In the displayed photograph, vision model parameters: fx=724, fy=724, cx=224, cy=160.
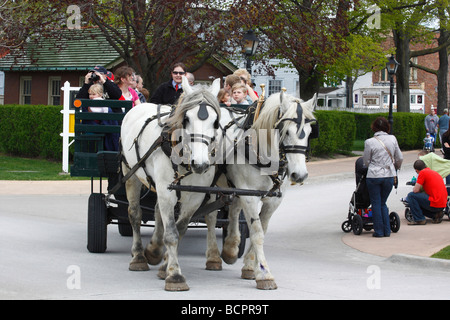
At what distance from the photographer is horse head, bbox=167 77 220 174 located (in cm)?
683

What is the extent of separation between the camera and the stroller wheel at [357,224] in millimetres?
11966

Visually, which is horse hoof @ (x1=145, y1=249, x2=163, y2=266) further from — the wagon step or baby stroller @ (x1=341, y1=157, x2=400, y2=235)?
baby stroller @ (x1=341, y1=157, x2=400, y2=235)

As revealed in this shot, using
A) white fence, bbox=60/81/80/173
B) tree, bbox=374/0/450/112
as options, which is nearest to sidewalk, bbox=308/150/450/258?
white fence, bbox=60/81/80/173

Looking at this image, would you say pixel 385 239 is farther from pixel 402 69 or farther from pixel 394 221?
pixel 402 69

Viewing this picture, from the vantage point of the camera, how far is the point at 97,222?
31.3 ft

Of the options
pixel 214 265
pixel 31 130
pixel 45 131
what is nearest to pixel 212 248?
pixel 214 265

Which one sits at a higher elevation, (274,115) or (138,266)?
(274,115)

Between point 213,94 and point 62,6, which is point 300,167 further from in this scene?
point 62,6

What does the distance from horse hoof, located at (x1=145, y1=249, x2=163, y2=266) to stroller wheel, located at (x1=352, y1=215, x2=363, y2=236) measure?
4516 mm

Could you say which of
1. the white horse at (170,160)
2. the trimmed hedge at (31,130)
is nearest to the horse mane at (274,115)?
the white horse at (170,160)

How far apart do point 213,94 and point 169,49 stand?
15610 mm

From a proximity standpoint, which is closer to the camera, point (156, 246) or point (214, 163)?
point (214, 163)

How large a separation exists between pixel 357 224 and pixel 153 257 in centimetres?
467

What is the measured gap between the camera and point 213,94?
291 inches
